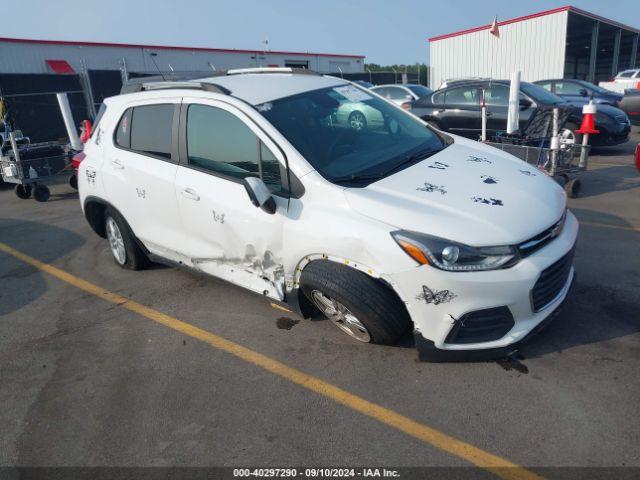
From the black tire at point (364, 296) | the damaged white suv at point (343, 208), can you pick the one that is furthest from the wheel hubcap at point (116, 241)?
the black tire at point (364, 296)

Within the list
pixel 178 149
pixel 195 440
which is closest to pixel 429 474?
pixel 195 440

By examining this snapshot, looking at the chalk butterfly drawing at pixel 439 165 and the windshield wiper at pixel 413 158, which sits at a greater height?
the windshield wiper at pixel 413 158

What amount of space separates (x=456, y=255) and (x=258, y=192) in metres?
1.30

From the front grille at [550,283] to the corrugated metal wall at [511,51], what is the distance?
24300 millimetres

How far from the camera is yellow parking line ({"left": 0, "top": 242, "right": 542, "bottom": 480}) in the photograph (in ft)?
8.01

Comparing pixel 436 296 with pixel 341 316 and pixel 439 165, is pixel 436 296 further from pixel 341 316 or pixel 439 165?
pixel 439 165

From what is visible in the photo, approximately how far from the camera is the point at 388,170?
11.4 ft

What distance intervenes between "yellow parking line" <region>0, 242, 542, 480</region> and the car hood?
1074mm

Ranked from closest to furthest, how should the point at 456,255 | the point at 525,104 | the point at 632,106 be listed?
the point at 456,255 → the point at 525,104 → the point at 632,106

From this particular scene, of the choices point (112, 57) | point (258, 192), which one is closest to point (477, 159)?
point (258, 192)

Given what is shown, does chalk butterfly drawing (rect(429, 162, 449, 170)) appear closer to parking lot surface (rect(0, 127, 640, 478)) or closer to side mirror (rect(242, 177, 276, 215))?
parking lot surface (rect(0, 127, 640, 478))

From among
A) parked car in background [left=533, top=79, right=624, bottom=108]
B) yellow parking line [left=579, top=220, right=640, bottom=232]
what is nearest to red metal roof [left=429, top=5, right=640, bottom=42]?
parked car in background [left=533, top=79, right=624, bottom=108]

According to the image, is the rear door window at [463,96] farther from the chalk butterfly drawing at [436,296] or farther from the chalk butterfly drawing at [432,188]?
the chalk butterfly drawing at [436,296]

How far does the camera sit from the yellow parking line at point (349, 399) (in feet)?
8.01
